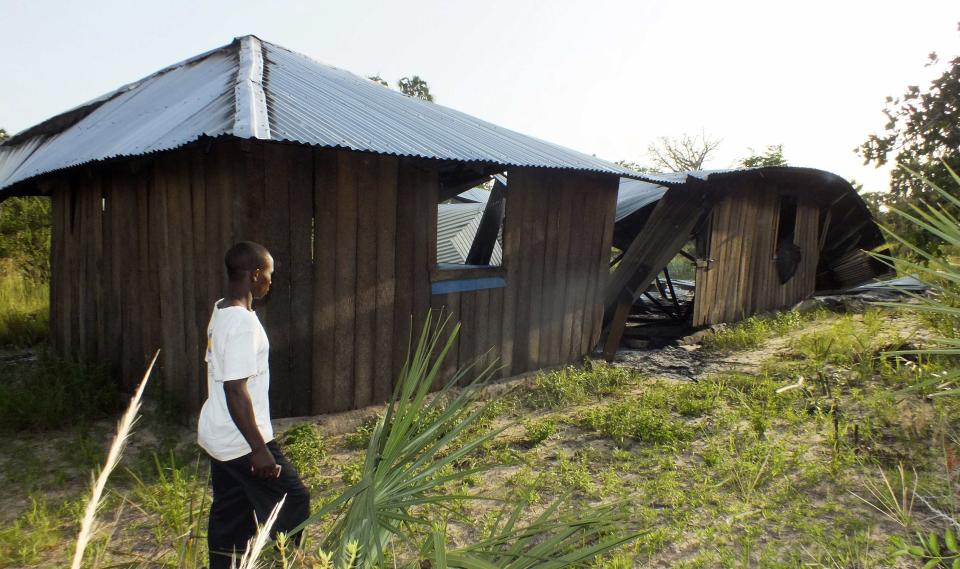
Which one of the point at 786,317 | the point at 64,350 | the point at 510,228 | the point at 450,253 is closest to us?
the point at 510,228

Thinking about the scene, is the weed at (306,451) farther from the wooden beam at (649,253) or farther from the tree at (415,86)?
the tree at (415,86)

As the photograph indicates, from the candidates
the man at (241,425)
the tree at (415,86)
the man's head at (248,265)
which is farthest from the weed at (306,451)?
the tree at (415,86)

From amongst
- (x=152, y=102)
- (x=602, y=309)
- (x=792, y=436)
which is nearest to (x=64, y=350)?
(x=152, y=102)

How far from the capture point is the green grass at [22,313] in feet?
28.8

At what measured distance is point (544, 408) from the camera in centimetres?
616

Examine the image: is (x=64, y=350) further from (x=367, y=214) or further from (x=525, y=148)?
(x=525, y=148)

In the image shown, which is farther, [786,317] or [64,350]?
[786,317]

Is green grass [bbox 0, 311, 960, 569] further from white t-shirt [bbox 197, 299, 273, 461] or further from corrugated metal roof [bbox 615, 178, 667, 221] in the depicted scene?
corrugated metal roof [bbox 615, 178, 667, 221]

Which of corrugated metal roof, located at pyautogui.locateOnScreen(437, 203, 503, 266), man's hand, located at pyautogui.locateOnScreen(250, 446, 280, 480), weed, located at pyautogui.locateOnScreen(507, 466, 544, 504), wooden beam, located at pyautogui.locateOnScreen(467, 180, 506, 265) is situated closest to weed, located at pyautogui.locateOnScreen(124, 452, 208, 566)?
man's hand, located at pyautogui.locateOnScreen(250, 446, 280, 480)

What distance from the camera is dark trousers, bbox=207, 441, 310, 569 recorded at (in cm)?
258

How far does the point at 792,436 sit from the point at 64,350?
7916 millimetres

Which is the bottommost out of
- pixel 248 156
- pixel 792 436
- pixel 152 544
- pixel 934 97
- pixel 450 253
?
pixel 152 544

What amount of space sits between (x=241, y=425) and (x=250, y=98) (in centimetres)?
304

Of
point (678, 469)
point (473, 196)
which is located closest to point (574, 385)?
point (678, 469)
